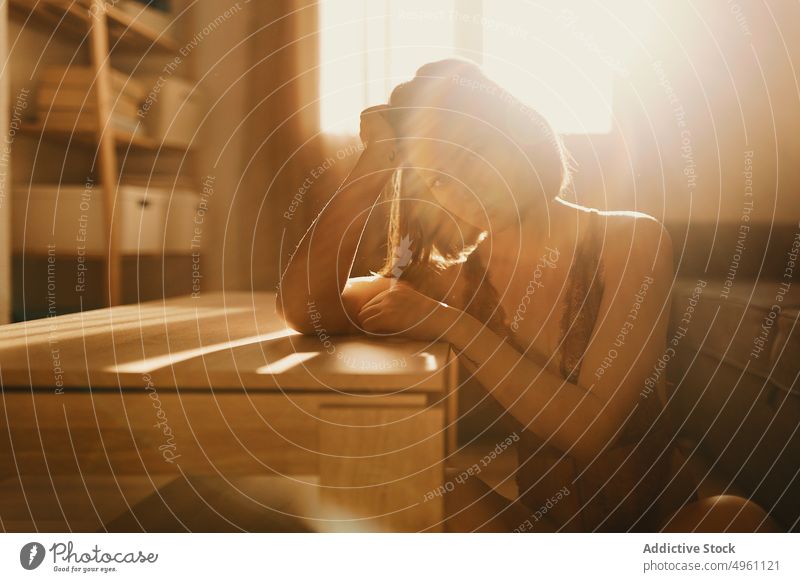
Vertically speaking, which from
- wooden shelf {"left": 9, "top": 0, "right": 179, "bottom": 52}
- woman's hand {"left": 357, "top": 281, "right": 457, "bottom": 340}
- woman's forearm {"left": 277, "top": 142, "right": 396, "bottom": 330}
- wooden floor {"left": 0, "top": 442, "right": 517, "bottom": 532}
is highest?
wooden shelf {"left": 9, "top": 0, "right": 179, "bottom": 52}

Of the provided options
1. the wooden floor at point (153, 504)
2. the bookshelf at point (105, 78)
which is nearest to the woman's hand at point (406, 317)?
the wooden floor at point (153, 504)

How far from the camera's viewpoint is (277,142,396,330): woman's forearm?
485 millimetres

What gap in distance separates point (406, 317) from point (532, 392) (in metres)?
0.12

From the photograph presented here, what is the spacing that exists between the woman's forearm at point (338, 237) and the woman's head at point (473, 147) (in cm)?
4

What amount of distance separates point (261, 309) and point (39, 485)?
23 cm

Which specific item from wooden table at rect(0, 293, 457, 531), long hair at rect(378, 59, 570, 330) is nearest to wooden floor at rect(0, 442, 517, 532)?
wooden table at rect(0, 293, 457, 531)

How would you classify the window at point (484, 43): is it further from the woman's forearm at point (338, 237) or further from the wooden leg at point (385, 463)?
the wooden leg at point (385, 463)

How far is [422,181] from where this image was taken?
0.56 meters

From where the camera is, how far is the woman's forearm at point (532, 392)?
0.47 metres

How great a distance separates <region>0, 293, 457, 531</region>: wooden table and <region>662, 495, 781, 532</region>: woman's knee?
19 centimetres

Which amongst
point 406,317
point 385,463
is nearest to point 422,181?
point 406,317

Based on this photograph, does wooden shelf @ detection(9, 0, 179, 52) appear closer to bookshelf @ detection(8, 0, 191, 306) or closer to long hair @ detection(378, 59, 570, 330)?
bookshelf @ detection(8, 0, 191, 306)

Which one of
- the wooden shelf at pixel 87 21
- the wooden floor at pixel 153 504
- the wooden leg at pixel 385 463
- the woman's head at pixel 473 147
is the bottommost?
the wooden floor at pixel 153 504

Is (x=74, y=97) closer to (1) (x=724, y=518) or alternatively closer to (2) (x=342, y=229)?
(2) (x=342, y=229)
